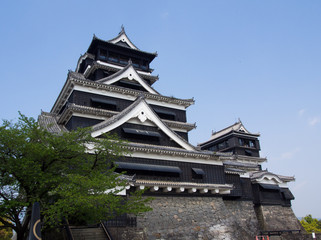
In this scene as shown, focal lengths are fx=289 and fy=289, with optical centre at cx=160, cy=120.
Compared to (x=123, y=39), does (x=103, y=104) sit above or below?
below

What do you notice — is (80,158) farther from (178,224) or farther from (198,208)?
(198,208)

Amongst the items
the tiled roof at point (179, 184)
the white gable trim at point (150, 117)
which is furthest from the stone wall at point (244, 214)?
the white gable trim at point (150, 117)

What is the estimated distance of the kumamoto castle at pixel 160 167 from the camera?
54.8ft

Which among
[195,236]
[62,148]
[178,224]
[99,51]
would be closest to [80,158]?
[62,148]

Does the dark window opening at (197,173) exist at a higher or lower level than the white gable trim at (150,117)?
lower

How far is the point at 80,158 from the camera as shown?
1180 cm

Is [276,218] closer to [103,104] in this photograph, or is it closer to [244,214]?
[244,214]

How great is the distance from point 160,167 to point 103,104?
7.21m

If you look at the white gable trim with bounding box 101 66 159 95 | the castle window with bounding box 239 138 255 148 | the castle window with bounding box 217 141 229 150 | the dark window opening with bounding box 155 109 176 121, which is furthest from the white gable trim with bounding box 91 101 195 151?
the castle window with bounding box 239 138 255 148

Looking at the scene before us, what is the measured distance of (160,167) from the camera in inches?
699

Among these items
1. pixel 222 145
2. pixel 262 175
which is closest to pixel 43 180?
pixel 262 175

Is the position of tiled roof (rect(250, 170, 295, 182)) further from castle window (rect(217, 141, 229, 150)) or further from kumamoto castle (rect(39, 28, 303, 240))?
castle window (rect(217, 141, 229, 150))

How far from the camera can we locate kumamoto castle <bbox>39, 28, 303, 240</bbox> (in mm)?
16703

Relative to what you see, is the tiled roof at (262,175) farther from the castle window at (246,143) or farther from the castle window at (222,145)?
the castle window at (222,145)
